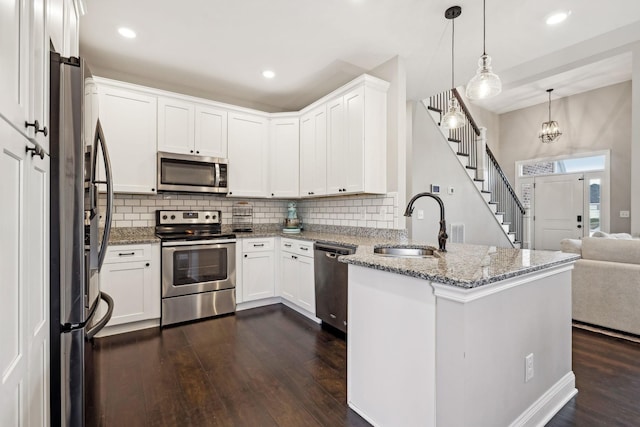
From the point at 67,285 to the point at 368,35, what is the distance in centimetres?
284

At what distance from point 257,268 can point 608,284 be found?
11.5ft

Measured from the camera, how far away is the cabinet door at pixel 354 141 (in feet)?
10.3

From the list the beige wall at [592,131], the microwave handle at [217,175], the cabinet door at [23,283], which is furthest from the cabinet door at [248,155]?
the beige wall at [592,131]

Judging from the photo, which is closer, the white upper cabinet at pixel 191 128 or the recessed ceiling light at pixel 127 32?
the recessed ceiling light at pixel 127 32

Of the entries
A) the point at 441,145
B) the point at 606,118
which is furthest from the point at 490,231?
the point at 606,118

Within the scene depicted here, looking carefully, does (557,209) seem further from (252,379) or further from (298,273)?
(252,379)

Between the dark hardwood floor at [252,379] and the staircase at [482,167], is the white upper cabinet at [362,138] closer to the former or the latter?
the dark hardwood floor at [252,379]

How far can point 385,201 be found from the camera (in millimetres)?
3299

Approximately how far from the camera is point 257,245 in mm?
3709

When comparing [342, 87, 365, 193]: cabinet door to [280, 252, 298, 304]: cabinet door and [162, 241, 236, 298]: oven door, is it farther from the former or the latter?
[162, 241, 236, 298]: oven door

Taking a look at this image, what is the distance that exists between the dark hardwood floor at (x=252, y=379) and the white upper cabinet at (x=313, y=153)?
165cm

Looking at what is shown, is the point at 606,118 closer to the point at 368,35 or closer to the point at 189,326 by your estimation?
the point at 368,35

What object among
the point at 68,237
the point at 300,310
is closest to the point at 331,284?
Result: the point at 300,310

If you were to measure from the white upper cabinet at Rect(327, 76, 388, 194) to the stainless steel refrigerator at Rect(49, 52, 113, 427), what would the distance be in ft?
7.65
